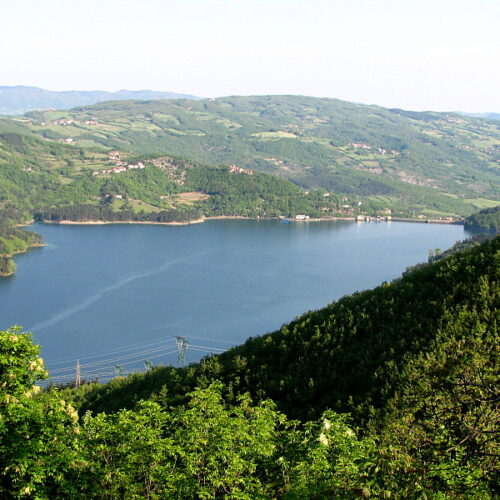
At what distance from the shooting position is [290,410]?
20828mm

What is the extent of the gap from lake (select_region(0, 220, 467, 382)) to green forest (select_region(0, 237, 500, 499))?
32222mm

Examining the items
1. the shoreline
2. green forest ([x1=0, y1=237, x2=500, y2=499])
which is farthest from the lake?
green forest ([x1=0, y1=237, x2=500, y2=499])

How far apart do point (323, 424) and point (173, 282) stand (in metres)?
69.4

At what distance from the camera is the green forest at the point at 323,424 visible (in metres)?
10.8

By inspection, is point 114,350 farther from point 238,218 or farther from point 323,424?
point 238,218

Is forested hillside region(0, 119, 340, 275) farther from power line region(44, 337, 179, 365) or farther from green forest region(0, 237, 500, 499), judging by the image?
green forest region(0, 237, 500, 499)

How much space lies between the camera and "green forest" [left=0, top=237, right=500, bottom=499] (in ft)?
35.5

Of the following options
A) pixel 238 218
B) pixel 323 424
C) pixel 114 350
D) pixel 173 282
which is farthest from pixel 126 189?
pixel 323 424

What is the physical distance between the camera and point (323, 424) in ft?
46.6

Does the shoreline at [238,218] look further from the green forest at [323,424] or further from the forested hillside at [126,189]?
the green forest at [323,424]

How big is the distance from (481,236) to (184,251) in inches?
2094

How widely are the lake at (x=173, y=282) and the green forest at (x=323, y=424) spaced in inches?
1269

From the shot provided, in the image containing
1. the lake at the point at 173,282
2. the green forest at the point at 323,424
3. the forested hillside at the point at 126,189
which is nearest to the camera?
the green forest at the point at 323,424

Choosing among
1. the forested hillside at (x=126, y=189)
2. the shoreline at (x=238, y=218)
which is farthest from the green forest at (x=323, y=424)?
the shoreline at (x=238, y=218)
